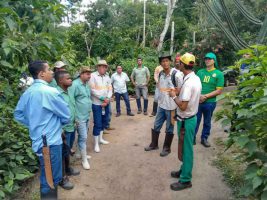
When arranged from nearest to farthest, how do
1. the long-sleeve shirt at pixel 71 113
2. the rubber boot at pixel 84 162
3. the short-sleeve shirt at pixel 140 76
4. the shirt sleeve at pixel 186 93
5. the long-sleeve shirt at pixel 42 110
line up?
the long-sleeve shirt at pixel 42 110
the shirt sleeve at pixel 186 93
the long-sleeve shirt at pixel 71 113
the rubber boot at pixel 84 162
the short-sleeve shirt at pixel 140 76

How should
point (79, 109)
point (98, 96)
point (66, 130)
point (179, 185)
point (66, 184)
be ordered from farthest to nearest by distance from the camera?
point (98, 96) < point (79, 109) < point (66, 130) < point (66, 184) < point (179, 185)

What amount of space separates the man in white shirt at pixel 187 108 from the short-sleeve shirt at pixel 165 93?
1.05 meters

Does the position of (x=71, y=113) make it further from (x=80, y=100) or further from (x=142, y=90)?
(x=142, y=90)

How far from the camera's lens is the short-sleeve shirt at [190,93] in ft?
12.8

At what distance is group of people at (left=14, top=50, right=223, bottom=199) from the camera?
329cm

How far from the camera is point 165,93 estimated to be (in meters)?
5.26

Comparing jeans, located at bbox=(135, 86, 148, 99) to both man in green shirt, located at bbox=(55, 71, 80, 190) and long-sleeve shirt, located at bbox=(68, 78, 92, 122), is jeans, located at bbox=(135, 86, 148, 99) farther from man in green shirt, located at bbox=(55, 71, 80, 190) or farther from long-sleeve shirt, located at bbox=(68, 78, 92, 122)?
man in green shirt, located at bbox=(55, 71, 80, 190)

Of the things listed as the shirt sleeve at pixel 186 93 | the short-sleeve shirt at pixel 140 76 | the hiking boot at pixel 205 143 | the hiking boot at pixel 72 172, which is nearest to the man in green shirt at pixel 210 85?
the hiking boot at pixel 205 143

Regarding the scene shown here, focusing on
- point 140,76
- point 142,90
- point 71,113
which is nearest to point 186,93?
point 71,113

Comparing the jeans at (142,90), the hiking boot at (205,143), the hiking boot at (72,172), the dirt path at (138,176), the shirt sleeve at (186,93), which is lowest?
the dirt path at (138,176)

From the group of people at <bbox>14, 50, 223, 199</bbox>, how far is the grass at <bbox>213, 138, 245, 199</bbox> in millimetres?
572

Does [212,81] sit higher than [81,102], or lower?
higher

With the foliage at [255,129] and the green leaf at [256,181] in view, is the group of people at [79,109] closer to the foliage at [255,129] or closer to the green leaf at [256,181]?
the foliage at [255,129]

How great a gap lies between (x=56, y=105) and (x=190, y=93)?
1693 mm
